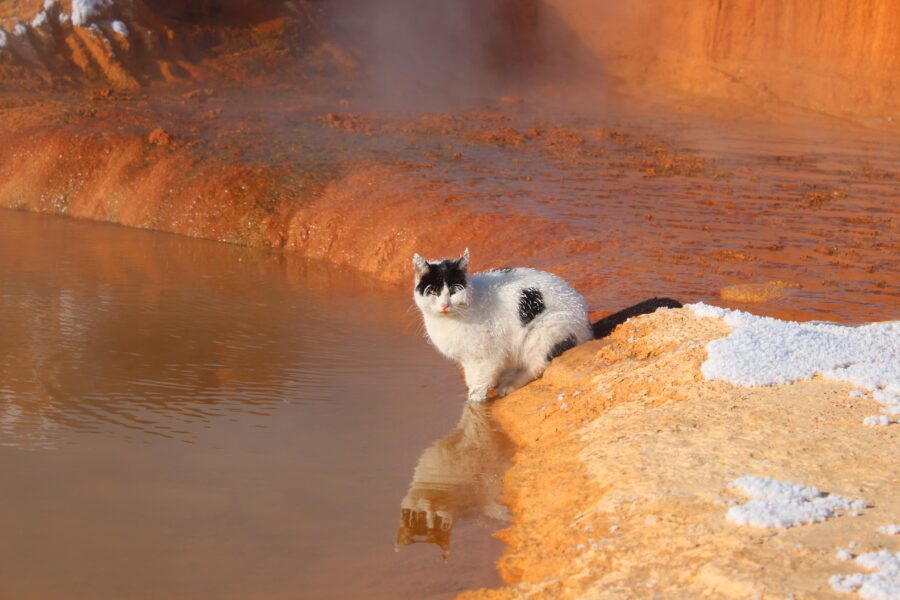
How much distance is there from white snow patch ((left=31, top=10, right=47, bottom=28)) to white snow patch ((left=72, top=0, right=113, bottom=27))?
0.56 metres

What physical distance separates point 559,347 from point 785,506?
9.37 ft

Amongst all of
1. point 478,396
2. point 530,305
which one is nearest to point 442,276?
point 530,305

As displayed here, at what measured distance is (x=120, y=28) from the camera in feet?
69.9

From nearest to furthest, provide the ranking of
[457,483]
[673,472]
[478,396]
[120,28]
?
[673,472] < [457,483] < [478,396] < [120,28]

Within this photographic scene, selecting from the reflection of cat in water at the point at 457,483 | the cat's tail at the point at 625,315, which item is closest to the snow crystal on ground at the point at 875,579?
the reflection of cat in water at the point at 457,483

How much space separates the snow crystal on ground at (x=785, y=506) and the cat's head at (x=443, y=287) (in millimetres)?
2583

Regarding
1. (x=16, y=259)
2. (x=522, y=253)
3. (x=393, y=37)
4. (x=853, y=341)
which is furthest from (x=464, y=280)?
(x=393, y=37)

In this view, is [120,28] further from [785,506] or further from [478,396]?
[785,506]

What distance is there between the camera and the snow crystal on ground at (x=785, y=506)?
171 inches

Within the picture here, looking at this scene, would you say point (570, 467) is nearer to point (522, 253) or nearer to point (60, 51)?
point (522, 253)

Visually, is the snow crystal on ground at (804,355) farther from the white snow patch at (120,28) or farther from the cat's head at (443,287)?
the white snow patch at (120,28)

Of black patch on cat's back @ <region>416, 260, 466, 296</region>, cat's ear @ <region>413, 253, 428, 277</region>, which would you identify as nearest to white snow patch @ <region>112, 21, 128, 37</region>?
cat's ear @ <region>413, 253, 428, 277</region>

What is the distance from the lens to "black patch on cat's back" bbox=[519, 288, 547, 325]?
711cm

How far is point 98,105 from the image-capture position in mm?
18422
